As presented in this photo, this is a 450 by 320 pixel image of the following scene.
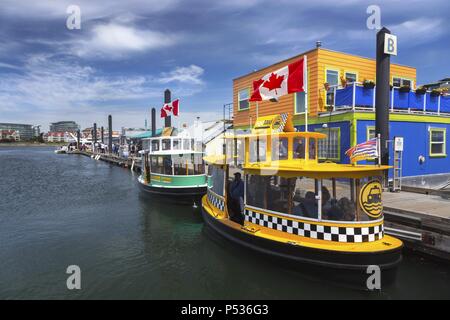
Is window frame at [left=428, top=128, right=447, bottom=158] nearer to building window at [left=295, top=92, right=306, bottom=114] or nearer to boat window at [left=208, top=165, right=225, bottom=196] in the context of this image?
building window at [left=295, top=92, right=306, bottom=114]

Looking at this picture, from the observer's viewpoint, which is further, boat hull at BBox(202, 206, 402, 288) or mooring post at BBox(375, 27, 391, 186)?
mooring post at BBox(375, 27, 391, 186)

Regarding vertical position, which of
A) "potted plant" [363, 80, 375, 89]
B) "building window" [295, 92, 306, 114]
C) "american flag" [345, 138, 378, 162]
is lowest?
"american flag" [345, 138, 378, 162]

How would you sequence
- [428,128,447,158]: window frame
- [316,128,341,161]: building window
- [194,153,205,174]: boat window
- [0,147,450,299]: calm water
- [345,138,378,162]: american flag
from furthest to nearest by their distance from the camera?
1. [194,153,205,174]: boat window
2. [428,128,447,158]: window frame
3. [316,128,341,161]: building window
4. [345,138,378,162]: american flag
5. [0,147,450,299]: calm water

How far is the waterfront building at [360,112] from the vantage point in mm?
15117

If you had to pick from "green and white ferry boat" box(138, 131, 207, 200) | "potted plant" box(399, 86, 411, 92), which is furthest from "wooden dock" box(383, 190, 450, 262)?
"green and white ferry boat" box(138, 131, 207, 200)

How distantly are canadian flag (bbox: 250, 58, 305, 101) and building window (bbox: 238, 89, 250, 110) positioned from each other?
12025 mm

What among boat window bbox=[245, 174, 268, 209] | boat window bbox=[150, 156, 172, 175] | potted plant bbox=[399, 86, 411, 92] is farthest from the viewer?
boat window bbox=[150, 156, 172, 175]

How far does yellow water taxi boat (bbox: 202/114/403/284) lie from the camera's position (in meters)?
7.40

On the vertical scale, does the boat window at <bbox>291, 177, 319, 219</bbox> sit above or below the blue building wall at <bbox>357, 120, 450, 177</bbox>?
below

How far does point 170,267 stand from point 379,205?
611cm

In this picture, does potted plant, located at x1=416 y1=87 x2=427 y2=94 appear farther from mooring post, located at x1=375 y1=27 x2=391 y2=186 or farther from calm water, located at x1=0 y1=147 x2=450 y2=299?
calm water, located at x1=0 y1=147 x2=450 y2=299

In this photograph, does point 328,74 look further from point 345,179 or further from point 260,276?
point 260,276

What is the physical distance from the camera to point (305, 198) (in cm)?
825
